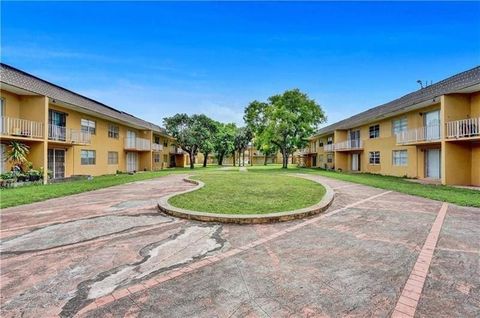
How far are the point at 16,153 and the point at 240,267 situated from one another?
1577cm

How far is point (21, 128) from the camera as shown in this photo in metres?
14.3

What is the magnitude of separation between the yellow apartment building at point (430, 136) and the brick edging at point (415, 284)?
12.3 metres

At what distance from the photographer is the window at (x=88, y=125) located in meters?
20.7

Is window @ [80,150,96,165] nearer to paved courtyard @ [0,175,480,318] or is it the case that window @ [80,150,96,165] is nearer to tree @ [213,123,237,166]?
paved courtyard @ [0,175,480,318]

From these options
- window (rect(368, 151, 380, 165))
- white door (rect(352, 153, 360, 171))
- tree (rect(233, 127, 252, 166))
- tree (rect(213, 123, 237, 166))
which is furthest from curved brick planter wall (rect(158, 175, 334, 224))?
tree (rect(233, 127, 252, 166))

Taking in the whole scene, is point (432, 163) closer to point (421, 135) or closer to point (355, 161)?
point (421, 135)

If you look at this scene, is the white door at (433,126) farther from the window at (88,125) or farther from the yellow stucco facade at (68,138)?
the window at (88,125)

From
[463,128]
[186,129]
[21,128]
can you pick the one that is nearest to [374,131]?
[463,128]

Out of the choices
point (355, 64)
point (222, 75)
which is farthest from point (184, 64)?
point (355, 64)

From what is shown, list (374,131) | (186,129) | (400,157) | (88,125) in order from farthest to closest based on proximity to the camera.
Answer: (186,129)
(374,131)
(88,125)
(400,157)

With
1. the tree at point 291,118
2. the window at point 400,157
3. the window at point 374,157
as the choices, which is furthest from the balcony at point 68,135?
the window at point 374,157

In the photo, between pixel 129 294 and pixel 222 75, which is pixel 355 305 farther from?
pixel 222 75

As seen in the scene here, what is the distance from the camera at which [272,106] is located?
35.2 metres

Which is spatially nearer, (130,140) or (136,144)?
(130,140)
